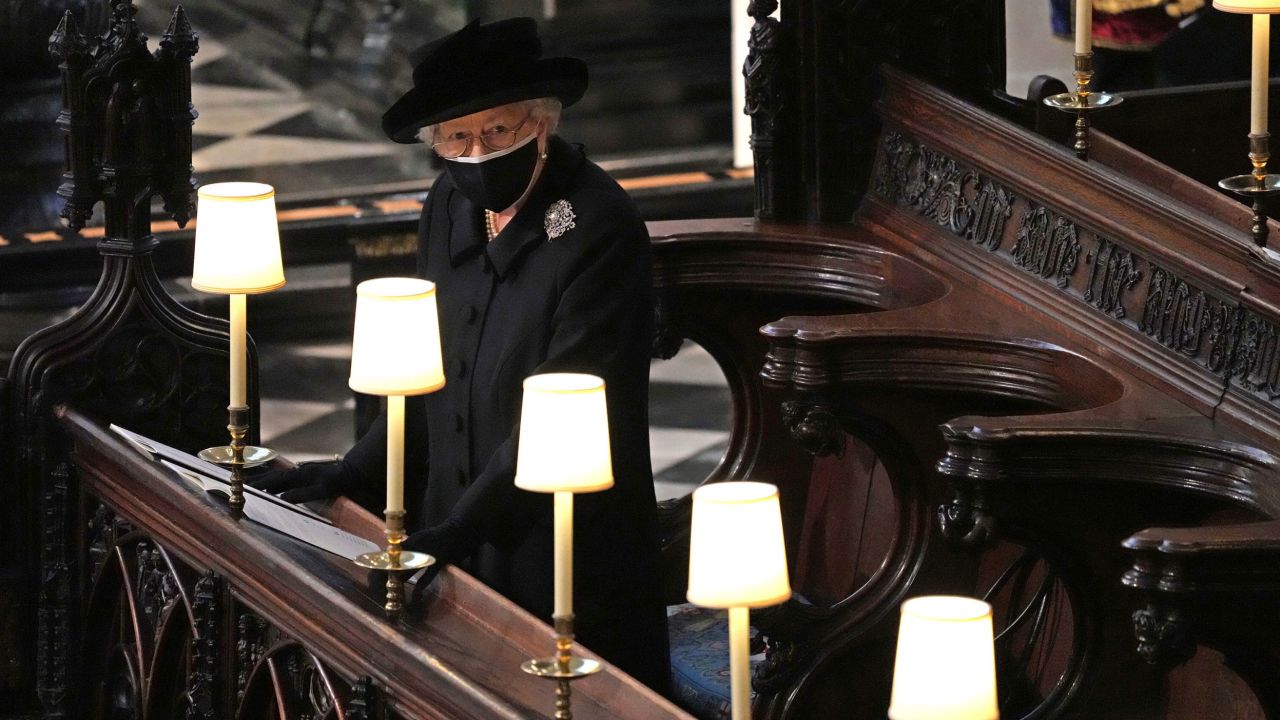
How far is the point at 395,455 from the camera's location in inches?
106

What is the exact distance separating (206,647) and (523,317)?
2.47ft

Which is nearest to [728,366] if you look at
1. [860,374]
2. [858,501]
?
[858,501]

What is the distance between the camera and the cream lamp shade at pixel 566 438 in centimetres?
234

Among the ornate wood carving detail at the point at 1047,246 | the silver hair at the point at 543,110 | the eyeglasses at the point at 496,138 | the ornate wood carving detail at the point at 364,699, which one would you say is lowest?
the ornate wood carving detail at the point at 364,699

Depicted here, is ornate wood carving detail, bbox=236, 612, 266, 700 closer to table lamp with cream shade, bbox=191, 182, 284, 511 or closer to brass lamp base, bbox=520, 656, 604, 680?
table lamp with cream shade, bbox=191, 182, 284, 511

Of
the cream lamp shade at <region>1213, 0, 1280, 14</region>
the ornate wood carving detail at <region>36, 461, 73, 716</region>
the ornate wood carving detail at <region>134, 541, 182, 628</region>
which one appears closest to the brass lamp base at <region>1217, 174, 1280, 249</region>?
the cream lamp shade at <region>1213, 0, 1280, 14</region>

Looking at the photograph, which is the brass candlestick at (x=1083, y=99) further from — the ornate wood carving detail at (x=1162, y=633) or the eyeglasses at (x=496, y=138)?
the ornate wood carving detail at (x=1162, y=633)

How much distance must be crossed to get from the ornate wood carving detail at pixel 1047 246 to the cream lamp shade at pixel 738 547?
68.4 inches

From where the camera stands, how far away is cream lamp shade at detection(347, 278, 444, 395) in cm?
268

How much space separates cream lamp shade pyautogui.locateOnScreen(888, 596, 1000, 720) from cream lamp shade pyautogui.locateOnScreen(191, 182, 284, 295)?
143 cm

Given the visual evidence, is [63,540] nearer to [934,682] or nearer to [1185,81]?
[934,682]

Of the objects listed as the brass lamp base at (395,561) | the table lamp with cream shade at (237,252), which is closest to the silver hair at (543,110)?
the table lamp with cream shade at (237,252)

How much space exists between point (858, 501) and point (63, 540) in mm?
1634

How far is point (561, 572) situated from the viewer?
2.39m
